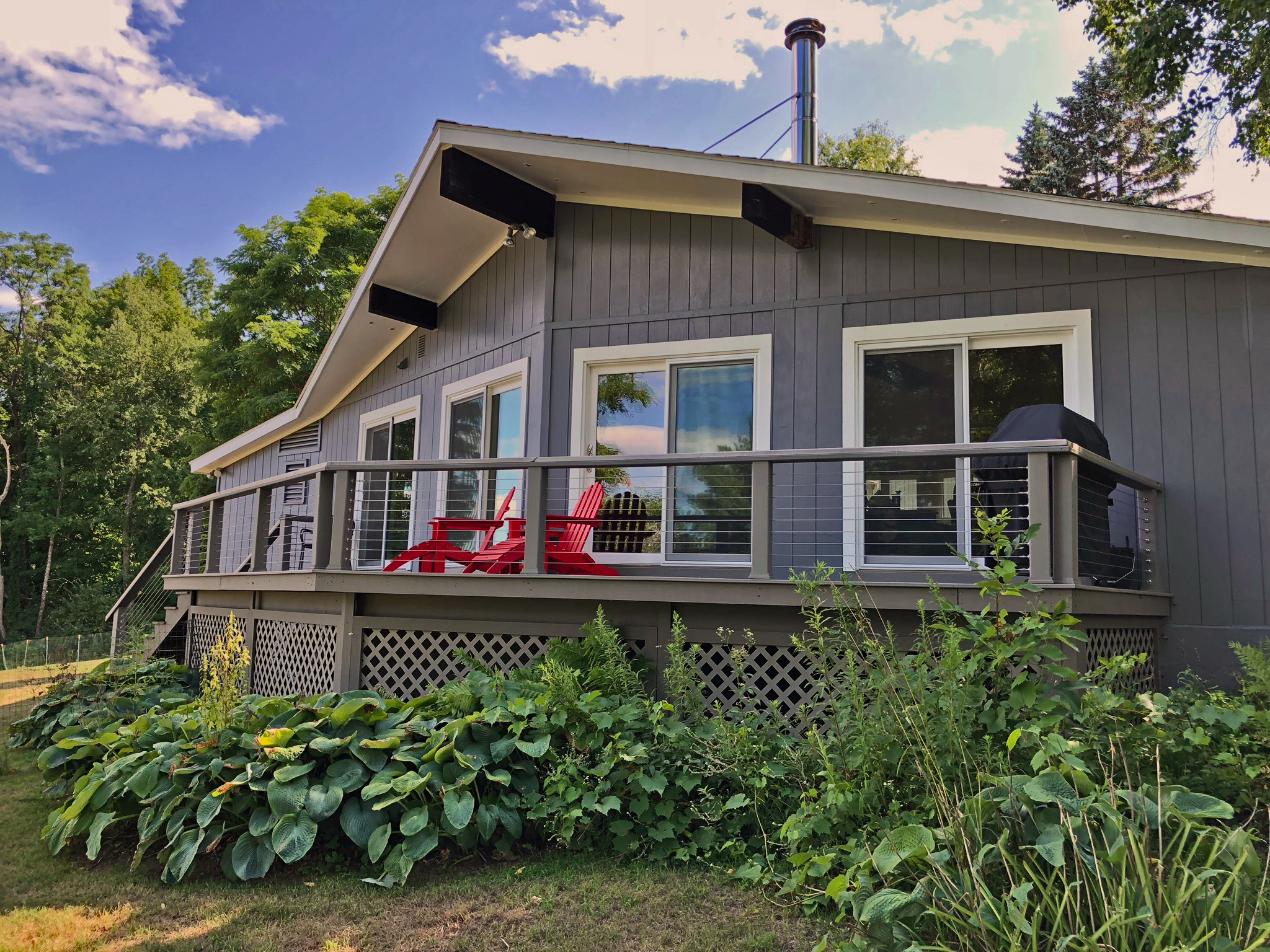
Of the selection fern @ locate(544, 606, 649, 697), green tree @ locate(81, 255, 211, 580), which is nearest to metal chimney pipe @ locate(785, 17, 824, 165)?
fern @ locate(544, 606, 649, 697)

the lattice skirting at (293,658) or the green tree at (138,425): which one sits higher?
the green tree at (138,425)

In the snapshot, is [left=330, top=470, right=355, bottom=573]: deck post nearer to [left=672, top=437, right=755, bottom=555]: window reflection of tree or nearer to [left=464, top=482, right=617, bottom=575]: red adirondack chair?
[left=464, top=482, right=617, bottom=575]: red adirondack chair

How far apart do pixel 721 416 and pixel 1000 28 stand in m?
18.1

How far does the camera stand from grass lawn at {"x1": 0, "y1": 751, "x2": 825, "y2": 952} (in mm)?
3471

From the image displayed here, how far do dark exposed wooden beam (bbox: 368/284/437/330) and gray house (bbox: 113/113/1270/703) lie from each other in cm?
63

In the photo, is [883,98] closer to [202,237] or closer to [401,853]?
[202,237]

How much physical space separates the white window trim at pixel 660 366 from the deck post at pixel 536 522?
1525 mm

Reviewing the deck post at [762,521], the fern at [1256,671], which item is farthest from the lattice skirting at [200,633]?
the fern at [1256,671]

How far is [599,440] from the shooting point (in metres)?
7.51

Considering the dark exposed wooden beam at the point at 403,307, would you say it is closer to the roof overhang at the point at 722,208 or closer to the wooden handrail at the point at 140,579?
the roof overhang at the point at 722,208

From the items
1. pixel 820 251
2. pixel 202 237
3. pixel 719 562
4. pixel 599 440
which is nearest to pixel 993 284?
pixel 820 251

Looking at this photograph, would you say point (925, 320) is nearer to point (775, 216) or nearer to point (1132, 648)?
point (775, 216)

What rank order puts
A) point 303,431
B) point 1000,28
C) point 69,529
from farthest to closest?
point 69,529 < point 1000,28 < point 303,431

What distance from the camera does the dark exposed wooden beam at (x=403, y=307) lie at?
30.6 ft
